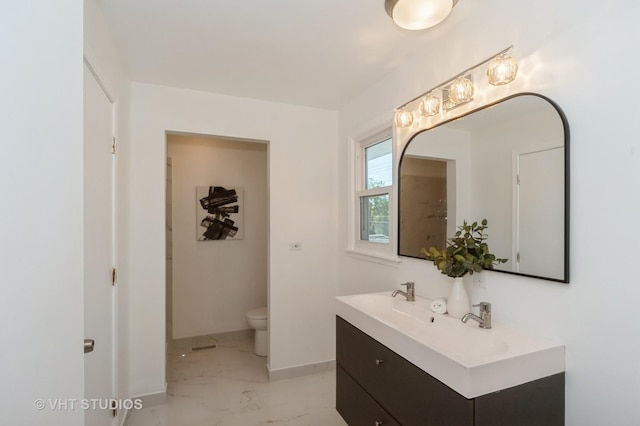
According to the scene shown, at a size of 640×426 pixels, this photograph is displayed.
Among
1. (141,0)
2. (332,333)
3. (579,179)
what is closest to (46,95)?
(141,0)

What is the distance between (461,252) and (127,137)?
7.64ft

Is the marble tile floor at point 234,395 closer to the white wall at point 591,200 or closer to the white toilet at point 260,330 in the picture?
the white toilet at point 260,330

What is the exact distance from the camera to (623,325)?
1015mm

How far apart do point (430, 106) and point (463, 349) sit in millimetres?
1285

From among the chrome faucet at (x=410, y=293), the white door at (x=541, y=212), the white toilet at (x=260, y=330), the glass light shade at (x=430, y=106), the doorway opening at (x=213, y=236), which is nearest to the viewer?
the white door at (x=541, y=212)

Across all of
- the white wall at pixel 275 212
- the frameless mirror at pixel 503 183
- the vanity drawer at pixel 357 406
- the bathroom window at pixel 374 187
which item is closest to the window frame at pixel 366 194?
the bathroom window at pixel 374 187

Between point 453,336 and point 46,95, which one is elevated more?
point 46,95

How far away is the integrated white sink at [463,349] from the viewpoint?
3.43 feet

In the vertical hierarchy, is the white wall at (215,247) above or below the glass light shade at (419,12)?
below

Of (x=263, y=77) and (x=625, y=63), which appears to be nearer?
(x=625, y=63)

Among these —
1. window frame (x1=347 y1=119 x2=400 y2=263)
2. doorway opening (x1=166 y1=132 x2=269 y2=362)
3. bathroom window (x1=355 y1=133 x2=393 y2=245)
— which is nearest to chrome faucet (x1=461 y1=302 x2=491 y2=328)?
window frame (x1=347 y1=119 x2=400 y2=263)

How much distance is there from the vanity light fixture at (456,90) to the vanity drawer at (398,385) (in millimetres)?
1282

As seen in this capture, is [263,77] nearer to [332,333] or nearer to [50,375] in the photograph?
[50,375]

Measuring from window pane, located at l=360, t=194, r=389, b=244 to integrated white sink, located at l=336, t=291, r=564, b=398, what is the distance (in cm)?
71
